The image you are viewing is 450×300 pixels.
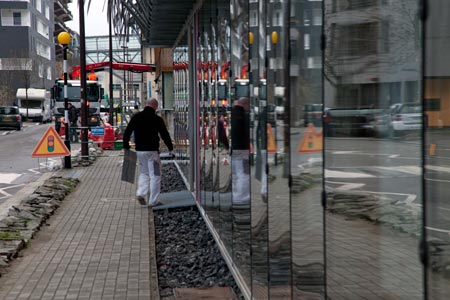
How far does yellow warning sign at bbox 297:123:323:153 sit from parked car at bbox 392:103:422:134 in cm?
73

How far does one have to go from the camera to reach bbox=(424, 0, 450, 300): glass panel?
197 cm

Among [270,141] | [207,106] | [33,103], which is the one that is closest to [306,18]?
[270,141]

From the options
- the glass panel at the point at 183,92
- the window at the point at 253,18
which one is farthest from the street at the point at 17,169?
the window at the point at 253,18

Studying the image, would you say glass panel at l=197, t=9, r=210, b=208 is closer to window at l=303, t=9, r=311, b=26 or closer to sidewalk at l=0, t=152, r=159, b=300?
sidewalk at l=0, t=152, r=159, b=300

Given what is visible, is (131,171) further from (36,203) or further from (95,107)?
(95,107)

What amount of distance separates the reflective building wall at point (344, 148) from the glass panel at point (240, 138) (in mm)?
30

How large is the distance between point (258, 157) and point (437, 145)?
253 cm

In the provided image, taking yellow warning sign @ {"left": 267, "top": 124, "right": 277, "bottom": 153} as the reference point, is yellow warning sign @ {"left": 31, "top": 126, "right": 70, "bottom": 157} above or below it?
below

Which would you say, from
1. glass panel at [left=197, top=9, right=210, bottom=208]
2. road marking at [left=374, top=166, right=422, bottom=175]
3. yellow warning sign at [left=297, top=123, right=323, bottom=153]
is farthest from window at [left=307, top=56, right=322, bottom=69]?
glass panel at [left=197, top=9, right=210, bottom=208]

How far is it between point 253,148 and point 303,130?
1.43 metres

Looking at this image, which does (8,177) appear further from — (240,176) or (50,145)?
(240,176)

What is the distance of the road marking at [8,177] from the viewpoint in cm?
1717

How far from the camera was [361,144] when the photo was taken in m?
2.64

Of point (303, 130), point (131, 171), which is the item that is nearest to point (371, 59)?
point (303, 130)
